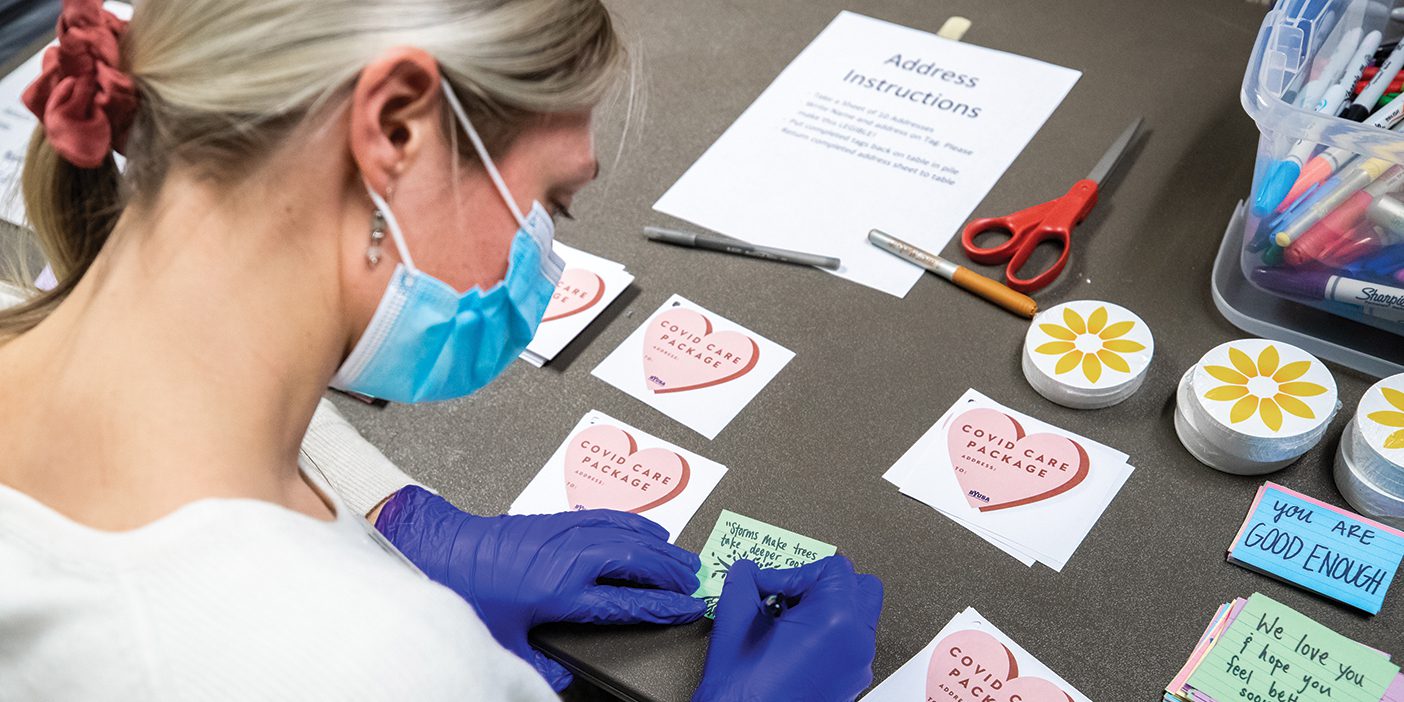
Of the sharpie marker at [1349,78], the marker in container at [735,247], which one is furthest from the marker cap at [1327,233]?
the marker in container at [735,247]

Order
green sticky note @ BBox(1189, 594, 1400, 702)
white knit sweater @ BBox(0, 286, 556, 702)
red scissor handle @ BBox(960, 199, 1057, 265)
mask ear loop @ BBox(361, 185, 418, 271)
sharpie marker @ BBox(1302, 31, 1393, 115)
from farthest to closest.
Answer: red scissor handle @ BBox(960, 199, 1057, 265), sharpie marker @ BBox(1302, 31, 1393, 115), green sticky note @ BBox(1189, 594, 1400, 702), mask ear loop @ BBox(361, 185, 418, 271), white knit sweater @ BBox(0, 286, 556, 702)

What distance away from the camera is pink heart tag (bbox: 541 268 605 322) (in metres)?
1.14

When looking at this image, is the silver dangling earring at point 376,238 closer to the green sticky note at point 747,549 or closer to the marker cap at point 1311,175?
the green sticky note at point 747,549

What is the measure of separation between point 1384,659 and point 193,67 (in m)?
0.92

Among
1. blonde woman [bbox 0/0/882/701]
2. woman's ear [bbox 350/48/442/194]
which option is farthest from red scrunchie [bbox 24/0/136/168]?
woman's ear [bbox 350/48/442/194]

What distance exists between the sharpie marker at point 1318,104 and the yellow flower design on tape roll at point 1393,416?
7.6 inches

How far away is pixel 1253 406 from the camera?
3.03 ft

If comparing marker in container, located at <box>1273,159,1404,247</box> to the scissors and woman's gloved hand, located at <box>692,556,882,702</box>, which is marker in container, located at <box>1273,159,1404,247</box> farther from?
woman's gloved hand, located at <box>692,556,882,702</box>

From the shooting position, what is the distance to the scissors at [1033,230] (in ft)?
3.65

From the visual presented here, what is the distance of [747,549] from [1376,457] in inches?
20.3

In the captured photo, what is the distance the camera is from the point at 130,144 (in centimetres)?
69

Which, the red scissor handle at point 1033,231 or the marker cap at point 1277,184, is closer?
the marker cap at point 1277,184

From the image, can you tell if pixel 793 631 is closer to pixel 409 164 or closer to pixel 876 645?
pixel 876 645

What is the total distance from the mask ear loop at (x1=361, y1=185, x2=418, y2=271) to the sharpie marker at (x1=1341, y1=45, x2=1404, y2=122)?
88cm
